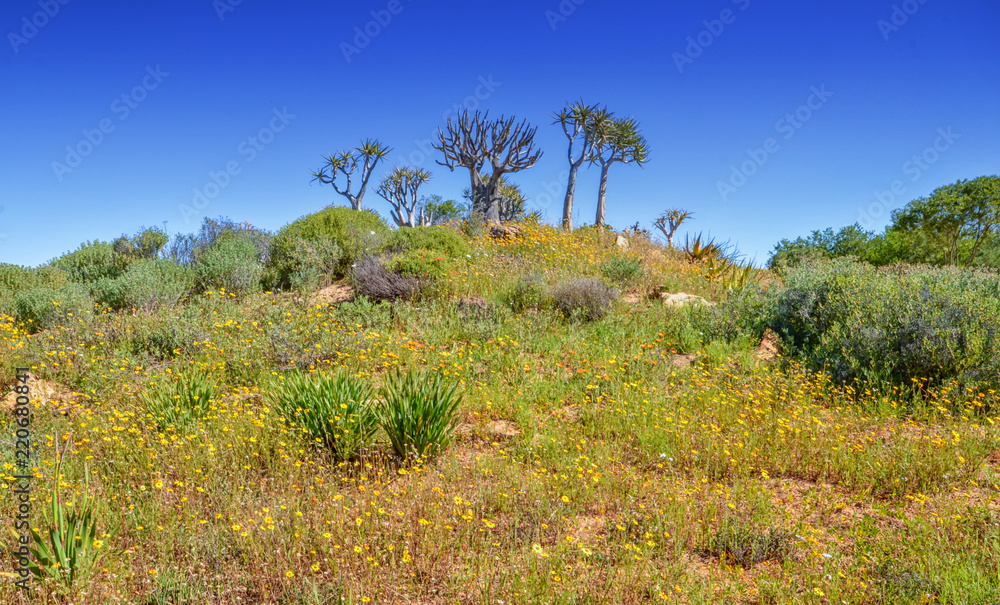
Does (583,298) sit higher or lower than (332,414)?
higher

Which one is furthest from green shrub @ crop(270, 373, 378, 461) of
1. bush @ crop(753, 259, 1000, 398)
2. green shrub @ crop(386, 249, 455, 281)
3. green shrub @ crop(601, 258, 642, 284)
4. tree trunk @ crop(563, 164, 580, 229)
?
tree trunk @ crop(563, 164, 580, 229)

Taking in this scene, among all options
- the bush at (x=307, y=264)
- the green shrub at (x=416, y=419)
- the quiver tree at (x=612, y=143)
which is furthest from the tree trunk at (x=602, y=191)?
the green shrub at (x=416, y=419)

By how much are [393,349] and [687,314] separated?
5.27 m

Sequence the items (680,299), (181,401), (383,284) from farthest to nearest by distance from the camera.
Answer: (383,284) → (680,299) → (181,401)

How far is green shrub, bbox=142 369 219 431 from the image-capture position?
15.9 feet

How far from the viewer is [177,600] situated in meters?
2.87

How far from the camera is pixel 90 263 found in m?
13.5

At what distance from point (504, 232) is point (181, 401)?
1309cm

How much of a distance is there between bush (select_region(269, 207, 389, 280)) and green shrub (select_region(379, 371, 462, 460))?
939cm

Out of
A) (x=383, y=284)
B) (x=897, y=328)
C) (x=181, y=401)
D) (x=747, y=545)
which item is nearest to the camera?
(x=747, y=545)

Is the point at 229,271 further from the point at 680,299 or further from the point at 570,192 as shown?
the point at 570,192

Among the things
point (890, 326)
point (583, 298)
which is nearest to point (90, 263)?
point (583, 298)

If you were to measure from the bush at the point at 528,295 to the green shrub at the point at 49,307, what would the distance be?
718 centimetres

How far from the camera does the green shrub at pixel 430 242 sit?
45.5 ft
